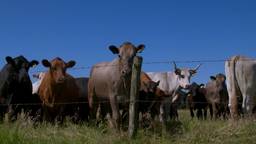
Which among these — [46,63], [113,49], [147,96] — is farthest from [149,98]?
[46,63]

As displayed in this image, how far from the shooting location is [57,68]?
1516 cm

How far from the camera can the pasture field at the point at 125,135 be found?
955cm

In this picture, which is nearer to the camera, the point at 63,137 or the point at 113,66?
the point at 63,137

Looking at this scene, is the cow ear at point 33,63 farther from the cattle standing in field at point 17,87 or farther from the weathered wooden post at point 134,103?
the weathered wooden post at point 134,103

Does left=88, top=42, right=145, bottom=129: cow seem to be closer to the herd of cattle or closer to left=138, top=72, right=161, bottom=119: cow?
the herd of cattle

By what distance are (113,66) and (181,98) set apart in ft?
37.9

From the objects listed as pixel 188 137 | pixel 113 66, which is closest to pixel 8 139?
pixel 188 137

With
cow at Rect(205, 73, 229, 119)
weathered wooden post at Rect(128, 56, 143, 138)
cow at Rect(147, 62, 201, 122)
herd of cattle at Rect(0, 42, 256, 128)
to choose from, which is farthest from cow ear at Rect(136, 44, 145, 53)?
cow at Rect(147, 62, 201, 122)

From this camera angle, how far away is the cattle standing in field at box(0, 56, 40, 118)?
14.9 metres

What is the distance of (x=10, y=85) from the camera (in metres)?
15.2

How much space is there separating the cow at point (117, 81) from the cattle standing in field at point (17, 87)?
1910 millimetres

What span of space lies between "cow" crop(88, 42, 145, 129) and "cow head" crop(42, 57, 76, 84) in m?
1.10

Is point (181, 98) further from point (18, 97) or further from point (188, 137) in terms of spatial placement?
point (188, 137)

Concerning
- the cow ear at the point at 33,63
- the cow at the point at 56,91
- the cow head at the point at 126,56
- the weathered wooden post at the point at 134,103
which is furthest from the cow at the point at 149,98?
the weathered wooden post at the point at 134,103
